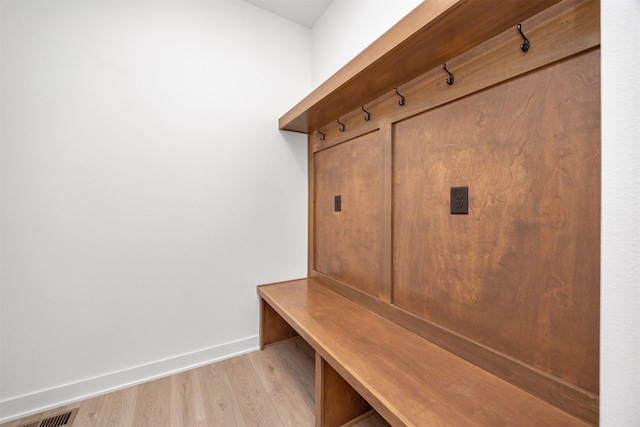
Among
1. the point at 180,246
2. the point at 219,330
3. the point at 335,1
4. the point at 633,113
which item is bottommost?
the point at 219,330

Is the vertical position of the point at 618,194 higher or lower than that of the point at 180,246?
higher

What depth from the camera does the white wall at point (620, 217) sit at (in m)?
0.52

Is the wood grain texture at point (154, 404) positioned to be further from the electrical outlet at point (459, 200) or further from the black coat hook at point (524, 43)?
the black coat hook at point (524, 43)

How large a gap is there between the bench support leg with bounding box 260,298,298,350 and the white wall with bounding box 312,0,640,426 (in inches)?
75.1

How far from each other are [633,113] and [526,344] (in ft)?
2.59

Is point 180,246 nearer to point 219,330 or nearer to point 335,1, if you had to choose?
point 219,330

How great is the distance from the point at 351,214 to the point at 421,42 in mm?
1071

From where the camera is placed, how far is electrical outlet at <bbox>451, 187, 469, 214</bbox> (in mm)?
1121

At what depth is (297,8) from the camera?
6.91ft

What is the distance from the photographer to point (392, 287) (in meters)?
1.48

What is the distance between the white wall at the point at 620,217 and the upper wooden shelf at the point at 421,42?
0.39 metres

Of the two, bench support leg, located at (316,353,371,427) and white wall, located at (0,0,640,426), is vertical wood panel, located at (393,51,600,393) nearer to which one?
bench support leg, located at (316,353,371,427)

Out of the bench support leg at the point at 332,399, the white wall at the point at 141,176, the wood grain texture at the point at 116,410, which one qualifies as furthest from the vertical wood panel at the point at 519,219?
the wood grain texture at the point at 116,410

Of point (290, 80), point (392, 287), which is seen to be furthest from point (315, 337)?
point (290, 80)
